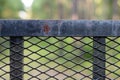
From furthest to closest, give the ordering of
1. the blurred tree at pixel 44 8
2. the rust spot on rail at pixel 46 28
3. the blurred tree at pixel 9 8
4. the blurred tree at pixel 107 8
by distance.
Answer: the blurred tree at pixel 44 8 → the blurred tree at pixel 107 8 → the blurred tree at pixel 9 8 → the rust spot on rail at pixel 46 28

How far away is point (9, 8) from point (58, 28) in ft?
64.1

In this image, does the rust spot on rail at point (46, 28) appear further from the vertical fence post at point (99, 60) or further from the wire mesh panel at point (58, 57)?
the vertical fence post at point (99, 60)

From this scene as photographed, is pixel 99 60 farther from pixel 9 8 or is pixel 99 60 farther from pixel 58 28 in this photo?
pixel 9 8

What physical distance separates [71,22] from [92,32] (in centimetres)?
8

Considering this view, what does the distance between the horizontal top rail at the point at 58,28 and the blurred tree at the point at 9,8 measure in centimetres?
1836

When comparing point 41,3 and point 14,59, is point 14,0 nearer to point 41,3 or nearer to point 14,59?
point 41,3

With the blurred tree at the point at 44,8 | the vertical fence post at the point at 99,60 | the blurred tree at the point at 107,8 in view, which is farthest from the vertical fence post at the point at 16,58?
the blurred tree at the point at 44,8

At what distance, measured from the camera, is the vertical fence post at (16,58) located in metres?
1.07

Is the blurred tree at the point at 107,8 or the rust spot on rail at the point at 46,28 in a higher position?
the rust spot on rail at the point at 46,28

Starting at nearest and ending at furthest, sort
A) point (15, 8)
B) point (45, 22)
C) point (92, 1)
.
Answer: point (45, 22) → point (92, 1) → point (15, 8)

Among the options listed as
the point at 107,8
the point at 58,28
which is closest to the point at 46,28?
the point at 58,28

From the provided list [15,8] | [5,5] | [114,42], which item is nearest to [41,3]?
[15,8]

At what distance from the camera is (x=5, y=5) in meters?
19.7

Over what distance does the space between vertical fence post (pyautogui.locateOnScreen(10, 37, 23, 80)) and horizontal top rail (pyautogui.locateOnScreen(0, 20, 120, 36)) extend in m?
0.03
